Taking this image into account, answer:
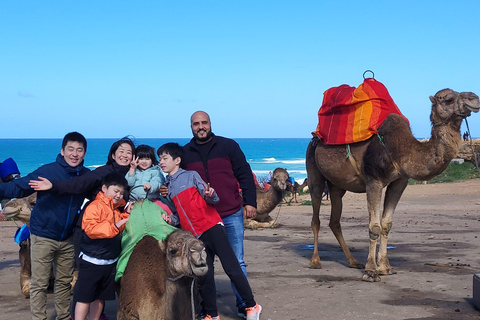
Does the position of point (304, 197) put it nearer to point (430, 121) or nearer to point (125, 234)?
point (430, 121)

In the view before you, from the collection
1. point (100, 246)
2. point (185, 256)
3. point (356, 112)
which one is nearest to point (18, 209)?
point (100, 246)

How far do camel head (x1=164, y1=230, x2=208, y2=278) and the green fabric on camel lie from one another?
283mm

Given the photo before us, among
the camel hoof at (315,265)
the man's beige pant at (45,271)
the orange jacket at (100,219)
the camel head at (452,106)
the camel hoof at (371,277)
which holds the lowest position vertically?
the camel hoof at (315,265)

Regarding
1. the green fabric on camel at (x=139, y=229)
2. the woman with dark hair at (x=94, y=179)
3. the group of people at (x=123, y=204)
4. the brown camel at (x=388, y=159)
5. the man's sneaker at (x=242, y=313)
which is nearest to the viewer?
the green fabric on camel at (x=139, y=229)

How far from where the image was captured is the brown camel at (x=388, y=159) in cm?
798

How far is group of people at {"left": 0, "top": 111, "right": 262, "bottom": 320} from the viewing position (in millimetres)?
5605

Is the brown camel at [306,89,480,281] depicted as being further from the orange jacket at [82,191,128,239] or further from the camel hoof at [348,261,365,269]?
the orange jacket at [82,191,128,239]

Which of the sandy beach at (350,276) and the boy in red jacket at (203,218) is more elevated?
the boy in red jacket at (203,218)

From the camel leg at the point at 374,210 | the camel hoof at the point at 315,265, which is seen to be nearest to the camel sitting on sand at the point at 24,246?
the camel hoof at the point at 315,265

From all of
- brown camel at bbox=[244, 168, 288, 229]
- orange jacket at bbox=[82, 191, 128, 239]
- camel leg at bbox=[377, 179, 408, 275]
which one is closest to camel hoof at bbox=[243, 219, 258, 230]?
brown camel at bbox=[244, 168, 288, 229]

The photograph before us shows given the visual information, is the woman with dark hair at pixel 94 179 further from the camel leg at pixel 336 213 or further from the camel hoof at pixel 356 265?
the camel leg at pixel 336 213

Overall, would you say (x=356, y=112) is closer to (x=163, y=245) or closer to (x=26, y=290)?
(x=163, y=245)

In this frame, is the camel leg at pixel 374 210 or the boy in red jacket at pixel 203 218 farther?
the camel leg at pixel 374 210

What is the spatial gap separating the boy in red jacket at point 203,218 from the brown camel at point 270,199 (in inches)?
324
